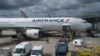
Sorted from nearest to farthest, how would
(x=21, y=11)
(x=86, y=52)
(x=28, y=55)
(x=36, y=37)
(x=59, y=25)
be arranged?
(x=86, y=52)
(x=28, y=55)
(x=36, y=37)
(x=59, y=25)
(x=21, y=11)

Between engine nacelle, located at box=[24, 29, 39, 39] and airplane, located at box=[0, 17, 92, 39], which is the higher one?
airplane, located at box=[0, 17, 92, 39]

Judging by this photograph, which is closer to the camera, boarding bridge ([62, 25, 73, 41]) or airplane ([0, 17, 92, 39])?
boarding bridge ([62, 25, 73, 41])

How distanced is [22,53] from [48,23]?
18.6 m

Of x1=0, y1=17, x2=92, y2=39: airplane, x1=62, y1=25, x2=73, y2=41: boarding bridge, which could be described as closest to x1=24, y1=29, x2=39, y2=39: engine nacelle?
x1=0, y1=17, x2=92, y2=39: airplane

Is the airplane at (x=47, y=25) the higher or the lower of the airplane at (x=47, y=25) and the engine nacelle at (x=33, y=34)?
the higher

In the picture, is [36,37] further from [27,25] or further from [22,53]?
[22,53]

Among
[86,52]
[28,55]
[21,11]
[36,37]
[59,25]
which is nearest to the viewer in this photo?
[86,52]

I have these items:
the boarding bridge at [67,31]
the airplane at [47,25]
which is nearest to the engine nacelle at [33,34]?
the airplane at [47,25]

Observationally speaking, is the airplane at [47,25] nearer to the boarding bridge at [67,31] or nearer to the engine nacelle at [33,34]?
the boarding bridge at [67,31]

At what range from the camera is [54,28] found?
42.3m

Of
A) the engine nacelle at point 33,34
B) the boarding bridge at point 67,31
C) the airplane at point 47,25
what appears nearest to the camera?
the engine nacelle at point 33,34

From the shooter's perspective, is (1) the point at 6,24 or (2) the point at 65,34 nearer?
(2) the point at 65,34

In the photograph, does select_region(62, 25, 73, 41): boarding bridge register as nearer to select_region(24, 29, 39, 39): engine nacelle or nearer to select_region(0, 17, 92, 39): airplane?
select_region(0, 17, 92, 39): airplane

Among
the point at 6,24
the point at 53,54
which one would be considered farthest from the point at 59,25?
the point at 53,54
